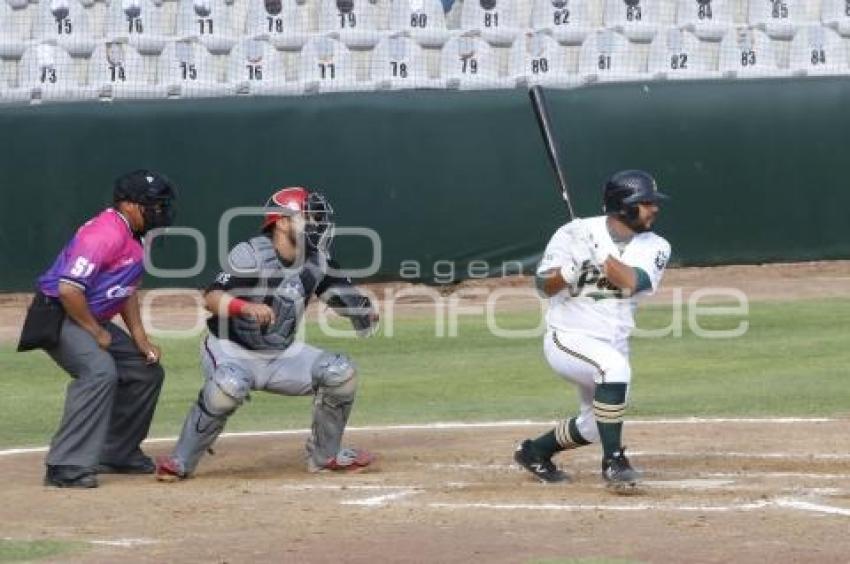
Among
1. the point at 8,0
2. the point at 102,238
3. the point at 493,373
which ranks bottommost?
the point at 493,373

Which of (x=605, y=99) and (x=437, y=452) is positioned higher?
(x=605, y=99)

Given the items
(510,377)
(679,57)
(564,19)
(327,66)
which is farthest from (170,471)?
(679,57)

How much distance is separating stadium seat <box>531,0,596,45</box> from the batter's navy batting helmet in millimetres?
12919

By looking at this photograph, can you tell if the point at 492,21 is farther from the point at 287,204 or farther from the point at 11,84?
the point at 287,204

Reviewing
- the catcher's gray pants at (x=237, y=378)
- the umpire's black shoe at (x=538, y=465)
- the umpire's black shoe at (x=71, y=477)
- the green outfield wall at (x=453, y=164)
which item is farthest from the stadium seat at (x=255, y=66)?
the umpire's black shoe at (x=538, y=465)

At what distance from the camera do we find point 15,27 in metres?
19.8

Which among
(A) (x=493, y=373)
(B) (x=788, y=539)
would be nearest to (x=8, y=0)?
(A) (x=493, y=373)

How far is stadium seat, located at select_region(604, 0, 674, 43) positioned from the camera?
2112cm

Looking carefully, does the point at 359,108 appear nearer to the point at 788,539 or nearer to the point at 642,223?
the point at 642,223

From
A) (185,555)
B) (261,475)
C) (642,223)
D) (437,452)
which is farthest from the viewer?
(437,452)

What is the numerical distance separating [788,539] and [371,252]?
12.6 m

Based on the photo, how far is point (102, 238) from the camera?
8.55m

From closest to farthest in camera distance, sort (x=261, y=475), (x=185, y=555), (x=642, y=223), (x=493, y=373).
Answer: (x=185, y=555) < (x=642, y=223) < (x=261, y=475) < (x=493, y=373)

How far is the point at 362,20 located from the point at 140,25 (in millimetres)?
2415
